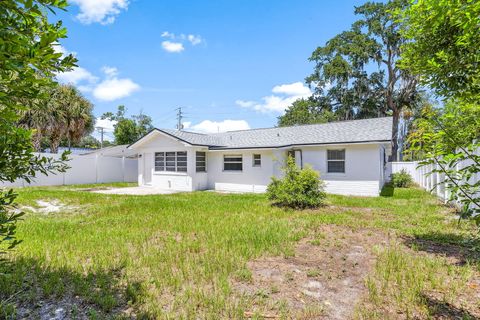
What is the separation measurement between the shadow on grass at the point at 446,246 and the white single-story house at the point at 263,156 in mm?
7547

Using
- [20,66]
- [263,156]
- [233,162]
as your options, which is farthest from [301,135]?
[20,66]

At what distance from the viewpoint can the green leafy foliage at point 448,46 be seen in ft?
8.43

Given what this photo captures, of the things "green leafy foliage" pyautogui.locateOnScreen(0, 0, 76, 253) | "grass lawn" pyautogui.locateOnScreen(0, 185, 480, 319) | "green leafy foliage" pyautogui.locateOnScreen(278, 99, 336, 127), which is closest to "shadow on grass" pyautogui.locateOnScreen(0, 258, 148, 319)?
"grass lawn" pyautogui.locateOnScreen(0, 185, 480, 319)

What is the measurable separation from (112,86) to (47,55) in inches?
1636

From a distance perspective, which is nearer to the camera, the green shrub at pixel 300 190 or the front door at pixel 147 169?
the green shrub at pixel 300 190

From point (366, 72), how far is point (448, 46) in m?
30.0

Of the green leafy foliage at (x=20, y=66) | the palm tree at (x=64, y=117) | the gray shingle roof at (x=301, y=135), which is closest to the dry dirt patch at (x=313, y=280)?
the green leafy foliage at (x=20, y=66)

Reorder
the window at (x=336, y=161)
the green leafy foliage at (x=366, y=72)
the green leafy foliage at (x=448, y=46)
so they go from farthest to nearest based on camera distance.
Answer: the green leafy foliage at (x=366, y=72), the window at (x=336, y=161), the green leafy foliage at (x=448, y=46)

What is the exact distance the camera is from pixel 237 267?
4.73m

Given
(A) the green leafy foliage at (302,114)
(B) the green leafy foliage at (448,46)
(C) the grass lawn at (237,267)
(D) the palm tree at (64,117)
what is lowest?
(C) the grass lawn at (237,267)

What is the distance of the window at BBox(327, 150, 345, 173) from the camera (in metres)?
14.9

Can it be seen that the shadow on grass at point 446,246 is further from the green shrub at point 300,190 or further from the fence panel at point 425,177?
the fence panel at point 425,177

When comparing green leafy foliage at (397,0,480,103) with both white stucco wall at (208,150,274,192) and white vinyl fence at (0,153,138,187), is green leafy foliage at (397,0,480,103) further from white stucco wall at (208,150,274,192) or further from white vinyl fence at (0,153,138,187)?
white vinyl fence at (0,153,138,187)

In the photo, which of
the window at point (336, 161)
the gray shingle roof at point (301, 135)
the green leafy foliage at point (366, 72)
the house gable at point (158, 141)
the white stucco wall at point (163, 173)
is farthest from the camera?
the green leafy foliage at point (366, 72)
